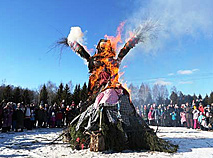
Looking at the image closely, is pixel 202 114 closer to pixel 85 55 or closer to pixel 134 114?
pixel 134 114

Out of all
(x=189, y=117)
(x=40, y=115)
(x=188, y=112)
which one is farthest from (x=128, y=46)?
(x=189, y=117)

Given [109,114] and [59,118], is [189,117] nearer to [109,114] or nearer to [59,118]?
[59,118]

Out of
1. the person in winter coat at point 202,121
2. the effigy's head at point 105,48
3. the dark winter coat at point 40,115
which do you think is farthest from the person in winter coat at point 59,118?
the person in winter coat at point 202,121

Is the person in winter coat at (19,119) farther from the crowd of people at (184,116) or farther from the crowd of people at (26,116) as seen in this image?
the crowd of people at (184,116)

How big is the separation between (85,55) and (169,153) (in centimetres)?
400

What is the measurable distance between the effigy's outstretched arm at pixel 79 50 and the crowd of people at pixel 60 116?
3.01 metres

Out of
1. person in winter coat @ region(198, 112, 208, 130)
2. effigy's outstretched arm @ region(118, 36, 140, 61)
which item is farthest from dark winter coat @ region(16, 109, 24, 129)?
person in winter coat @ region(198, 112, 208, 130)

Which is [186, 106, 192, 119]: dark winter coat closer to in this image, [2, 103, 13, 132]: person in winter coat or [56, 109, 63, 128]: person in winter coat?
[56, 109, 63, 128]: person in winter coat

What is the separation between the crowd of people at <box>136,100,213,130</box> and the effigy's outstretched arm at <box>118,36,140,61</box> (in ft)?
33.3

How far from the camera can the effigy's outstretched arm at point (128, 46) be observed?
617 centimetres

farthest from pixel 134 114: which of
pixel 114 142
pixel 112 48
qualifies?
pixel 112 48

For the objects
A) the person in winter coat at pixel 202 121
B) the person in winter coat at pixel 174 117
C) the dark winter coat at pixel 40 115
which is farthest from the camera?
the person in winter coat at pixel 174 117

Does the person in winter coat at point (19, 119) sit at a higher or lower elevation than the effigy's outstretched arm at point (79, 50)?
lower

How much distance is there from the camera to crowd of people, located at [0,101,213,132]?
11242mm
